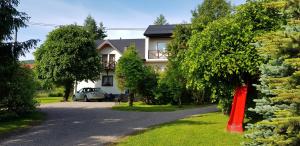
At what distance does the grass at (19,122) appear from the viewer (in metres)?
15.9

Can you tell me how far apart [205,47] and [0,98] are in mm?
9399

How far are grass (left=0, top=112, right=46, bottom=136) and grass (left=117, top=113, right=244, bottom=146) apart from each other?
4.97 metres

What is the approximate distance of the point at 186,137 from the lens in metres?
13.8

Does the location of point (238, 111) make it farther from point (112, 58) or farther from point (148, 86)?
point (112, 58)

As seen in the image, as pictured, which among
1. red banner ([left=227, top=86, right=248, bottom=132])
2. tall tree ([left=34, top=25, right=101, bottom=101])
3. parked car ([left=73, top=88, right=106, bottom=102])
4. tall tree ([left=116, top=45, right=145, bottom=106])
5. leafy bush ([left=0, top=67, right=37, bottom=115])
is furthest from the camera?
parked car ([left=73, top=88, right=106, bottom=102])

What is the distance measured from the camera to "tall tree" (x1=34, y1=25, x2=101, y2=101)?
124 feet

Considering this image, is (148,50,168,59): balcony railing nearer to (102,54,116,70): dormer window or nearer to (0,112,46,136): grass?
(102,54,116,70): dormer window

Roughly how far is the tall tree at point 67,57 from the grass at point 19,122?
16523 mm

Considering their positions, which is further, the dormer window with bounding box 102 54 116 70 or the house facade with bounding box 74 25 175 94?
the dormer window with bounding box 102 54 116 70

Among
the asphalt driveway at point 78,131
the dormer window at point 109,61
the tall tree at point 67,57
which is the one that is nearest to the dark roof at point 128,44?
the dormer window at point 109,61

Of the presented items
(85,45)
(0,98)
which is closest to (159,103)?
(85,45)

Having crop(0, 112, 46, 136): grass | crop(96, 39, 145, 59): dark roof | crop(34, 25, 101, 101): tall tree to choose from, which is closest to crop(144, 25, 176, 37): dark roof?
crop(96, 39, 145, 59): dark roof

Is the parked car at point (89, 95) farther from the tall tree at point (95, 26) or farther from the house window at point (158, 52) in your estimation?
the tall tree at point (95, 26)

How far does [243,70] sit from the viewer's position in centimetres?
1416
